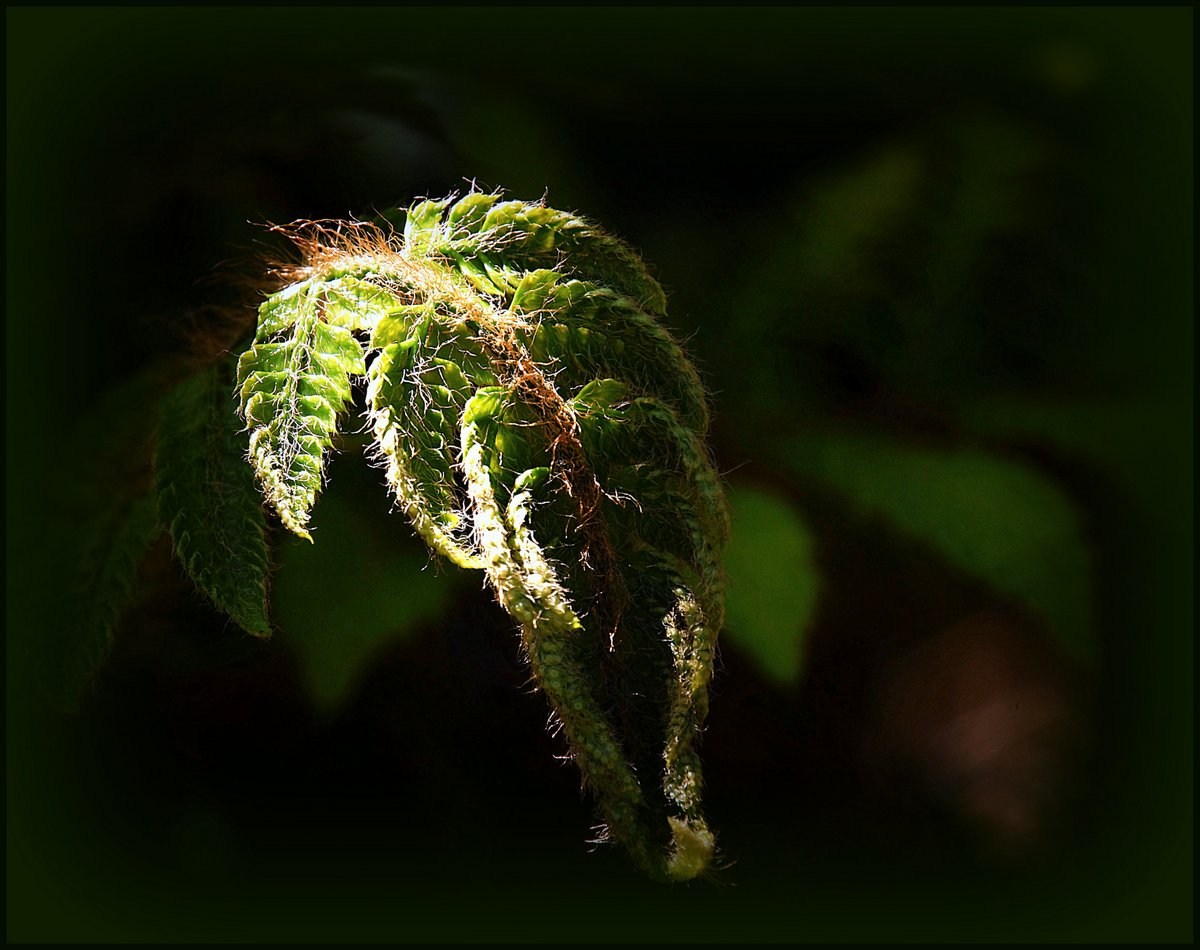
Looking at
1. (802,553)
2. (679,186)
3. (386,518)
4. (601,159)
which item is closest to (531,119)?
(601,159)

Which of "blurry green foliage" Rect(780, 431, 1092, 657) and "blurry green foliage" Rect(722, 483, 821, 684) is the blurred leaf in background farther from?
"blurry green foliage" Rect(780, 431, 1092, 657)

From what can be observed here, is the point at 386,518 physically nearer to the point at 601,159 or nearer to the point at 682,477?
the point at 682,477

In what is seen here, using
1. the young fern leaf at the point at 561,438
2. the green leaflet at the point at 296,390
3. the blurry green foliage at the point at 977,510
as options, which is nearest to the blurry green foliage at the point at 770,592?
the blurry green foliage at the point at 977,510

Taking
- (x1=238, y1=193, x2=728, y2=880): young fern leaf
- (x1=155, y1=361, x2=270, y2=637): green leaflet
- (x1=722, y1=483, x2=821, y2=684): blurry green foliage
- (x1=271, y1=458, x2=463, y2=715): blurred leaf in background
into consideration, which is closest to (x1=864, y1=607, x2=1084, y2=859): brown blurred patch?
(x1=722, y1=483, x2=821, y2=684): blurry green foliage

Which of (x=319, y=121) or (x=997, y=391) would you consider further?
(x=997, y=391)

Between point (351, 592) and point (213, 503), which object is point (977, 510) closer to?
point (351, 592)

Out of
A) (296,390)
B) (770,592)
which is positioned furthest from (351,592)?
(770,592)
